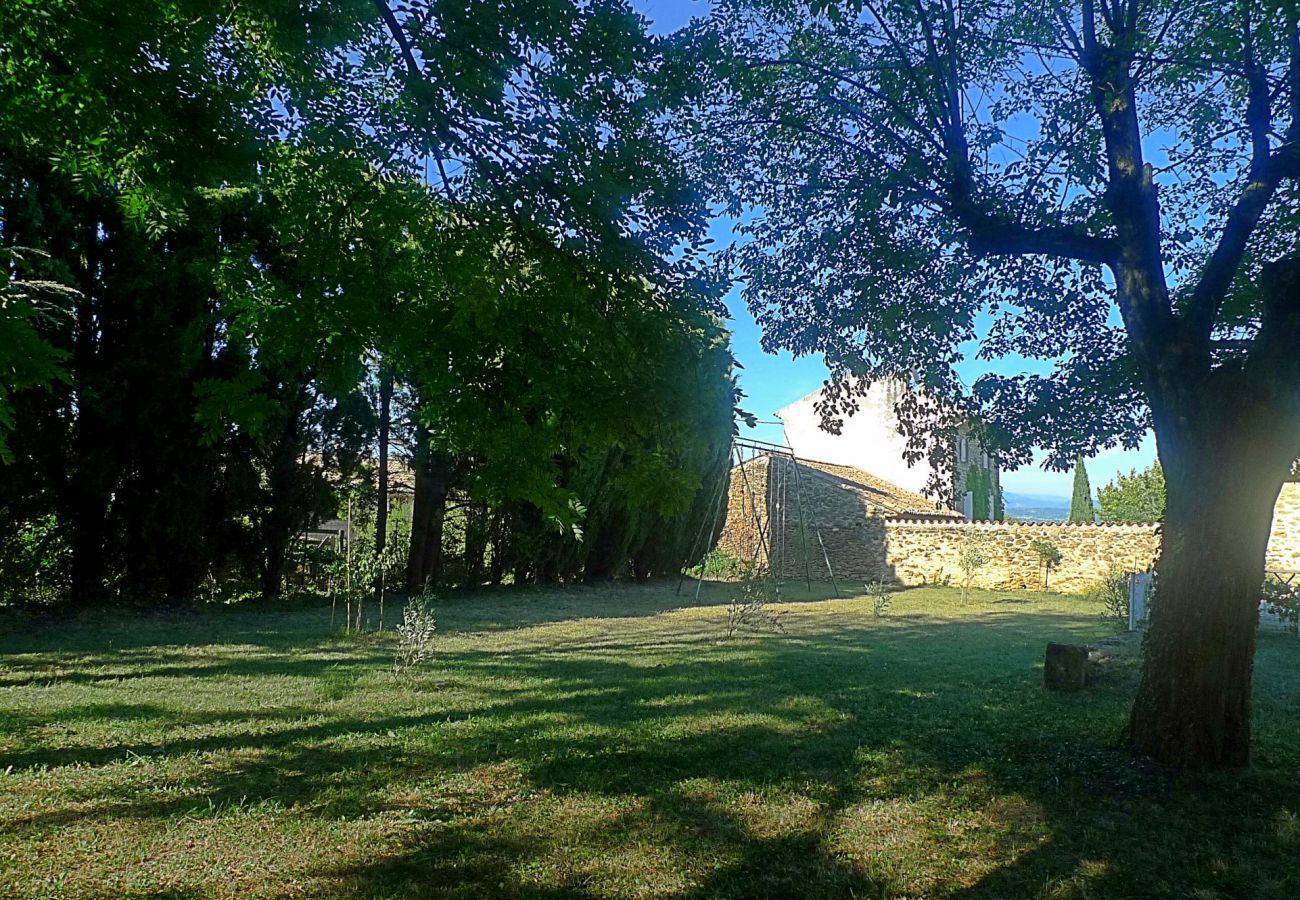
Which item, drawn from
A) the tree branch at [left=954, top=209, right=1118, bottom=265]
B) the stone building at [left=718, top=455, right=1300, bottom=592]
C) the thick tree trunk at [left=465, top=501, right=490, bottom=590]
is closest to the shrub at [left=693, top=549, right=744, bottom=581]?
the stone building at [left=718, top=455, right=1300, bottom=592]

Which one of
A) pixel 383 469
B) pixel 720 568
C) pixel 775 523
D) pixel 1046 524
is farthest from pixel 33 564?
pixel 1046 524

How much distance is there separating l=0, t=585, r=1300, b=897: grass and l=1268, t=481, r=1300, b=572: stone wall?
1213 cm

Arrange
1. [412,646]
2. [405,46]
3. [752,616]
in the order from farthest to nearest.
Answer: [752,616]
[412,646]
[405,46]

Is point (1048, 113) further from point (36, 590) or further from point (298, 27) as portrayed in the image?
point (36, 590)

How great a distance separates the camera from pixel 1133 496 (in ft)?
124

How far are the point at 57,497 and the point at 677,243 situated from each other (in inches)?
393

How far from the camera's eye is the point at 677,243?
429cm

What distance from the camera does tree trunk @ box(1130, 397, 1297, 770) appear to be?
14.8 feet

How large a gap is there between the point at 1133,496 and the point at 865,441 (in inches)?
605

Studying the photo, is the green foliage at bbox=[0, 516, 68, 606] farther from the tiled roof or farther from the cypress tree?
the cypress tree

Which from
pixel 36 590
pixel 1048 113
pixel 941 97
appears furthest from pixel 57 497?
pixel 1048 113

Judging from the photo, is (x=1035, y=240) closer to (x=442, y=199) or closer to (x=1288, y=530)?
(x=442, y=199)

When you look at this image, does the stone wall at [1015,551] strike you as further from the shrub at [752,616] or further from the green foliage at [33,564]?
the green foliage at [33,564]

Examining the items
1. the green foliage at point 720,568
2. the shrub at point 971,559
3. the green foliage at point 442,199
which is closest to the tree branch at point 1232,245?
the green foliage at point 442,199
